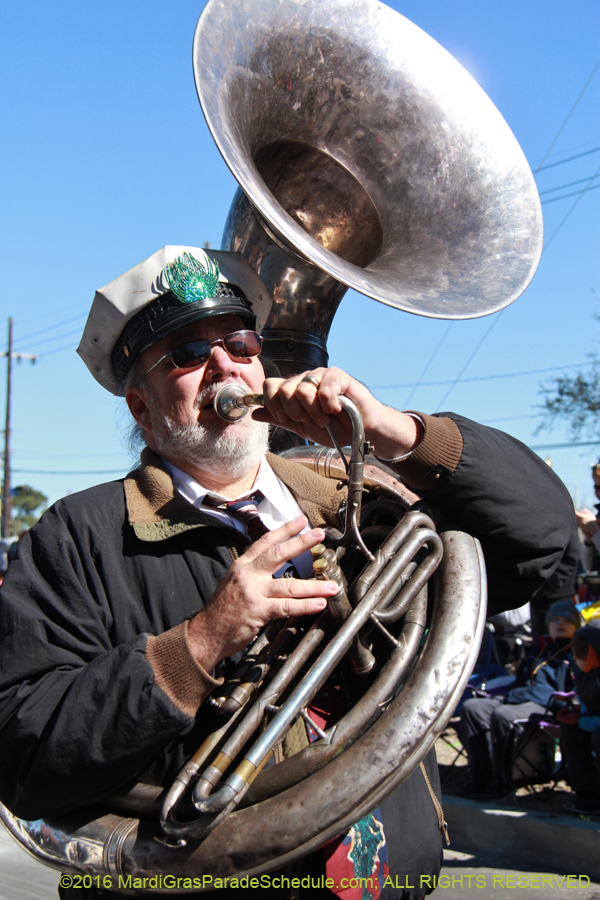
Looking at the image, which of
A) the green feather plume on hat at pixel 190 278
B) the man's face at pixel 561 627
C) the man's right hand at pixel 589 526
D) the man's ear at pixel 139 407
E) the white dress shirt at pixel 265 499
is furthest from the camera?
the man's right hand at pixel 589 526

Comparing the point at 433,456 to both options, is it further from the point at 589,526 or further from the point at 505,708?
the point at 589,526

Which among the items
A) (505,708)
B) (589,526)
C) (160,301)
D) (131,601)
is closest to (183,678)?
(131,601)

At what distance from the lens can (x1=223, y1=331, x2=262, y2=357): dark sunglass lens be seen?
1.87m

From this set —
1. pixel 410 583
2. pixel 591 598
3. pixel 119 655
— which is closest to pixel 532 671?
pixel 591 598

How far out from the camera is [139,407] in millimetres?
2002

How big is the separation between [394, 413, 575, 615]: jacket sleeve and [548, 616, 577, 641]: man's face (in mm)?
3477

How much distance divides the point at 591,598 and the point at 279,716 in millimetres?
4558

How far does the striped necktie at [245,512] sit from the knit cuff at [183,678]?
433mm

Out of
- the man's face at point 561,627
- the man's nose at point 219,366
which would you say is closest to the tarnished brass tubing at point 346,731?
the man's nose at point 219,366

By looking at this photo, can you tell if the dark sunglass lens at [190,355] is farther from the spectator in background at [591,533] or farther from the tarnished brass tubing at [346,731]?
the spectator in background at [591,533]

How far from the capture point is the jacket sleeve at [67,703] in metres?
1.28

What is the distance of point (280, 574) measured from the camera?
5.57 ft

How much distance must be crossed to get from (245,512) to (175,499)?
0.19m

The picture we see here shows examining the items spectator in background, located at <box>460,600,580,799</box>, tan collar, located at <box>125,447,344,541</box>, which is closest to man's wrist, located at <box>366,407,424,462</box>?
tan collar, located at <box>125,447,344,541</box>
